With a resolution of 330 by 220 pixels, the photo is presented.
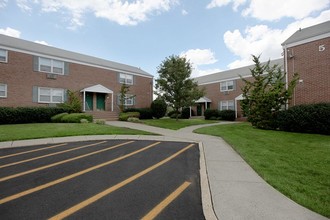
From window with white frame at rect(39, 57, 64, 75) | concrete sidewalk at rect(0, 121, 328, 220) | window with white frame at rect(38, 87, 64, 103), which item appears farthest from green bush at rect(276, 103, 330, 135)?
window with white frame at rect(39, 57, 64, 75)

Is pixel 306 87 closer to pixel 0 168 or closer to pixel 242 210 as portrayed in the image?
pixel 242 210

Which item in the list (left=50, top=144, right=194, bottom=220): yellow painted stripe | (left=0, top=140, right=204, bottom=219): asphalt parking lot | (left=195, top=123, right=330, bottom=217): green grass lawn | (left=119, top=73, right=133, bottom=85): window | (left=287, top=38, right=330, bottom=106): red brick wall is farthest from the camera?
(left=119, top=73, right=133, bottom=85): window

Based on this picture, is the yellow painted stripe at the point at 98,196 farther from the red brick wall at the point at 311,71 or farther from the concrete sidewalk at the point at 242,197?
the red brick wall at the point at 311,71

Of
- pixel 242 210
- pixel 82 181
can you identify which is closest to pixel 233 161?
pixel 242 210

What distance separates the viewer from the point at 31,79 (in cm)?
1889

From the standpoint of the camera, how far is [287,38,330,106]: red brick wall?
1474 cm

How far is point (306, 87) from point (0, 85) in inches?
979

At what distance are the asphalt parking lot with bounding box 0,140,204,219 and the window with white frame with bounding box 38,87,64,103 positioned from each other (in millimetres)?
13853

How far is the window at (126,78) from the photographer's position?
86.7 feet

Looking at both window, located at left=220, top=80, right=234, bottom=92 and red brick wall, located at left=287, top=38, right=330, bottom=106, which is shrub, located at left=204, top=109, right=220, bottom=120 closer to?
window, located at left=220, top=80, right=234, bottom=92

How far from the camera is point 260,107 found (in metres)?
15.6

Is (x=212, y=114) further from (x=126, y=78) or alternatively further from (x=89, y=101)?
(x=89, y=101)

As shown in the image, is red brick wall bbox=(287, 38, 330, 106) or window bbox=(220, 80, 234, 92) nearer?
red brick wall bbox=(287, 38, 330, 106)

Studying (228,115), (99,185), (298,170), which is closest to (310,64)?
(228,115)
